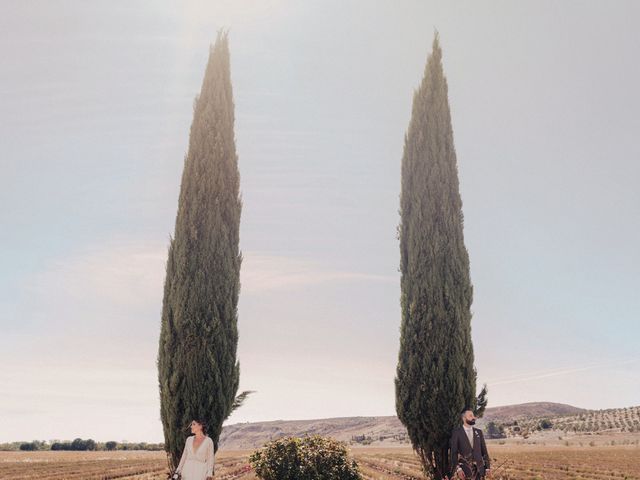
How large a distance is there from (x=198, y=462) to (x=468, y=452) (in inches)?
191

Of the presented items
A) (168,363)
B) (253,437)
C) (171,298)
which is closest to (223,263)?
(171,298)

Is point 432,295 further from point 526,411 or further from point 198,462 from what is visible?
point 526,411

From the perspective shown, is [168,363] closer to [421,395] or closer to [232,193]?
[232,193]

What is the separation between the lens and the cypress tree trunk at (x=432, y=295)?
12844 millimetres

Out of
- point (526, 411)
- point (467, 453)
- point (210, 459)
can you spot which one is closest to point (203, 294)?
point (210, 459)

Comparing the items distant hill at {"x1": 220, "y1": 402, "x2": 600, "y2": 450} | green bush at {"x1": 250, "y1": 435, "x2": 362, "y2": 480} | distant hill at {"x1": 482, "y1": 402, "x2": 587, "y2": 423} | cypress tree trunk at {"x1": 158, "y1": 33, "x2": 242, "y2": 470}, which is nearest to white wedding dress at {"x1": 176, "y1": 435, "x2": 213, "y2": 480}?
cypress tree trunk at {"x1": 158, "y1": 33, "x2": 242, "y2": 470}

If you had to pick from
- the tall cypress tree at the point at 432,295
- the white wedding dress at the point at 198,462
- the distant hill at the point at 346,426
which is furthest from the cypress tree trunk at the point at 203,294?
the distant hill at the point at 346,426

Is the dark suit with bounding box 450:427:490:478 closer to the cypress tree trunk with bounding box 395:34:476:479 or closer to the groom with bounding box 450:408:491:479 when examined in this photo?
the groom with bounding box 450:408:491:479

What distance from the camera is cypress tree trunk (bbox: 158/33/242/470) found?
13.0 metres

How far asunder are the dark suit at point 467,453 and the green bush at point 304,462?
2943mm

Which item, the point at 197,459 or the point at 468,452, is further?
the point at 468,452

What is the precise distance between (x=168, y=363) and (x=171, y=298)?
4.71 feet

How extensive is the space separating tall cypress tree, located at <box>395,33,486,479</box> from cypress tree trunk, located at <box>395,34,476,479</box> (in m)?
0.02

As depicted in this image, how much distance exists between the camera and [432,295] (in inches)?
528
